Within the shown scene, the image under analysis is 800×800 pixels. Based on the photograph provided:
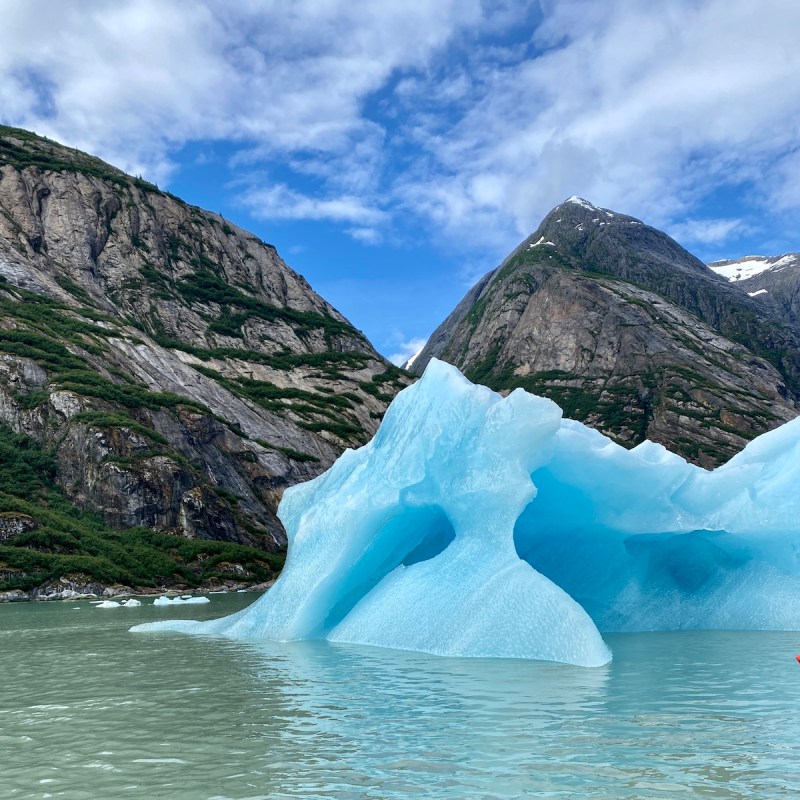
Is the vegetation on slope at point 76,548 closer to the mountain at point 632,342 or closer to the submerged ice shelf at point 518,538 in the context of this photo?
the submerged ice shelf at point 518,538

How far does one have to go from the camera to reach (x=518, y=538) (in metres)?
16.8

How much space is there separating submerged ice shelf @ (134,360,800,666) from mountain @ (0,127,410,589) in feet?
79.0

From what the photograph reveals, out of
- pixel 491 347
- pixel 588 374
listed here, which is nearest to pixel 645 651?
pixel 588 374

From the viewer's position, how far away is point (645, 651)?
12758mm

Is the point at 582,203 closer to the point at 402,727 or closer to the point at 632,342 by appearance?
the point at 632,342

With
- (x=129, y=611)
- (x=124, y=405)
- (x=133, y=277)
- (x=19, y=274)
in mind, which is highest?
(x=133, y=277)

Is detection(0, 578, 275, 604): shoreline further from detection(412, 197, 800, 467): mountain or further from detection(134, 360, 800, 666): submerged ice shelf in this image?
detection(412, 197, 800, 467): mountain

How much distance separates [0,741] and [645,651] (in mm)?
9485

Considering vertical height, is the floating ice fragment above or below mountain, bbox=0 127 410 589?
below

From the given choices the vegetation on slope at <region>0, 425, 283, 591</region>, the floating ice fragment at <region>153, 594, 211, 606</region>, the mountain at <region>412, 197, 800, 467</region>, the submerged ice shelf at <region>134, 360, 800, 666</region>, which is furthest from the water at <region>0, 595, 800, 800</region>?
the mountain at <region>412, 197, 800, 467</region>

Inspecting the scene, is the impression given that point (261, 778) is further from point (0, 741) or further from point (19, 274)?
point (19, 274)

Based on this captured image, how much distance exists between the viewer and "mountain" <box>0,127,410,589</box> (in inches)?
1828

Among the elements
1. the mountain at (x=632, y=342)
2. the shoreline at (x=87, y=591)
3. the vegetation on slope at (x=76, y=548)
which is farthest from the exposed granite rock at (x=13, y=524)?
the mountain at (x=632, y=342)

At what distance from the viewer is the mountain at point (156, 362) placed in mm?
46438
